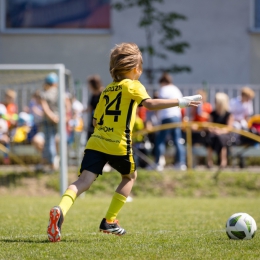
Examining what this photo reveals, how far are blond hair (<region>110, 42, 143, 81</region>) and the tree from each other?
11.9m

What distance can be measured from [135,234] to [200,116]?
28.0 feet

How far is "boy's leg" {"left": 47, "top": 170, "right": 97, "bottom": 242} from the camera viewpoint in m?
5.88

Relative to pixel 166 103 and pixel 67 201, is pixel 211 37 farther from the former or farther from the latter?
pixel 67 201

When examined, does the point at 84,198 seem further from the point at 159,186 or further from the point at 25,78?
the point at 25,78

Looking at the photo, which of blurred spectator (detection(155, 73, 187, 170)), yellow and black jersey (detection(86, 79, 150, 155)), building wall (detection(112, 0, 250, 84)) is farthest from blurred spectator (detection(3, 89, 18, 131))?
yellow and black jersey (detection(86, 79, 150, 155))

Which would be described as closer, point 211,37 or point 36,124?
point 36,124

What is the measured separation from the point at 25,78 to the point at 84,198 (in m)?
2.72

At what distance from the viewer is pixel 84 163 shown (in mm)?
6367

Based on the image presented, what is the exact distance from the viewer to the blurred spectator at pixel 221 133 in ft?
46.2

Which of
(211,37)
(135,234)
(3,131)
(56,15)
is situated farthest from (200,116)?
(135,234)

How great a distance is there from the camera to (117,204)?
21.8 ft

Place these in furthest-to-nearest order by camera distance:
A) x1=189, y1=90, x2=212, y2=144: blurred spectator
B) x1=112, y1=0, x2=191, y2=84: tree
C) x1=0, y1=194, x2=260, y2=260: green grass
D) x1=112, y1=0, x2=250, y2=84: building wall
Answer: x1=112, y1=0, x2=250, y2=84: building wall, x1=112, y1=0, x2=191, y2=84: tree, x1=189, y1=90, x2=212, y2=144: blurred spectator, x1=0, y1=194, x2=260, y2=260: green grass

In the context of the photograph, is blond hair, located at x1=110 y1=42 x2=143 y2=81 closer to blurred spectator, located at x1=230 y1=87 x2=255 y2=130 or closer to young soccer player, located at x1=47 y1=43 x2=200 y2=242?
young soccer player, located at x1=47 y1=43 x2=200 y2=242

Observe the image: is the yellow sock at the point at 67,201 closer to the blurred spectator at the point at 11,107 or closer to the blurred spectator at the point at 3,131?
the blurred spectator at the point at 3,131
